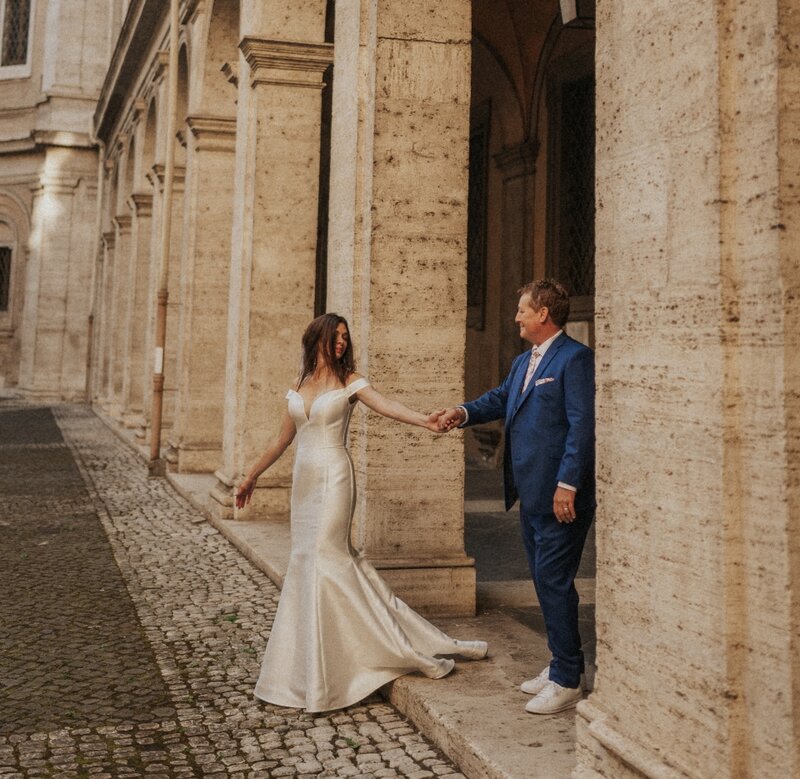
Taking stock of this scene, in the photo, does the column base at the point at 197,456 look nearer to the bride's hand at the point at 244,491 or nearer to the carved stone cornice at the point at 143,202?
the bride's hand at the point at 244,491

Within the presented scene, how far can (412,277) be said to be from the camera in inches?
197

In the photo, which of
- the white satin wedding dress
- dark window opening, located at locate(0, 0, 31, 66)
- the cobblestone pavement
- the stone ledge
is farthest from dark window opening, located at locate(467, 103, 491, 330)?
dark window opening, located at locate(0, 0, 31, 66)

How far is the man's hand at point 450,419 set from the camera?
3.99 meters

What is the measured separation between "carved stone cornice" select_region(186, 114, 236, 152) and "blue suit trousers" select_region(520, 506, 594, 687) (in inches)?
325

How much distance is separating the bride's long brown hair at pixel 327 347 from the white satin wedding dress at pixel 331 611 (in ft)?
0.28

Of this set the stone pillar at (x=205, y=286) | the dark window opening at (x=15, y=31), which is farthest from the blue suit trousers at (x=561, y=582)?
the dark window opening at (x=15, y=31)

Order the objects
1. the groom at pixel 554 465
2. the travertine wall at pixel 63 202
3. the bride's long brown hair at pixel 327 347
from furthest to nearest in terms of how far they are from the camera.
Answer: the travertine wall at pixel 63 202 < the bride's long brown hair at pixel 327 347 < the groom at pixel 554 465

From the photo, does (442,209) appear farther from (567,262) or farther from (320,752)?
(567,262)

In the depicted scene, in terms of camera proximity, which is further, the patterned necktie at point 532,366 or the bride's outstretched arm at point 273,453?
the bride's outstretched arm at point 273,453

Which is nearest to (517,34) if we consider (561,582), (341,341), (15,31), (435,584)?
(435,584)

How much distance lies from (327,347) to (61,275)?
2781 cm

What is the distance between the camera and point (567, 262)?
40.9 feet

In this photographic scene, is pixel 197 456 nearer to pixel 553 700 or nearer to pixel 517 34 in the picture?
pixel 517 34

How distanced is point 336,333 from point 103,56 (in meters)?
29.0
